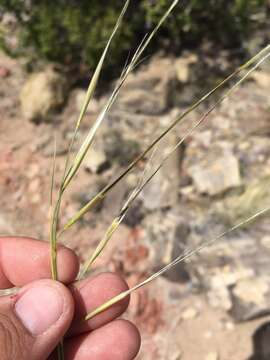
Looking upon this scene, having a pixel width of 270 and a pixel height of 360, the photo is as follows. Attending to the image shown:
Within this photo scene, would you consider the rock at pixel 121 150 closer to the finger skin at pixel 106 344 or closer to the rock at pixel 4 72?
the rock at pixel 4 72

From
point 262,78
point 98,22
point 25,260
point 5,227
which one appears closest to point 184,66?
point 262,78

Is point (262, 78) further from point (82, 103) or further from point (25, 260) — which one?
point (25, 260)

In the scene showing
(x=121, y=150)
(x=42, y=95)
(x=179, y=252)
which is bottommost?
(x=179, y=252)

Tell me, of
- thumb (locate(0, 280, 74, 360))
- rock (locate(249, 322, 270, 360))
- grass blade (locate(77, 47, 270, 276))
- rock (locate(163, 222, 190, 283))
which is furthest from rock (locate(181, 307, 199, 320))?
grass blade (locate(77, 47, 270, 276))

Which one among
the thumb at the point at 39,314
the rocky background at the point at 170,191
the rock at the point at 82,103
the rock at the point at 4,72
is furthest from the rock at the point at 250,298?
the rock at the point at 4,72

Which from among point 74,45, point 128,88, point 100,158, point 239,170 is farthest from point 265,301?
point 74,45

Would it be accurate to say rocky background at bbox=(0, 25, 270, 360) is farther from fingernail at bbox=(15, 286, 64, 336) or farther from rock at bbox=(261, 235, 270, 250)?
fingernail at bbox=(15, 286, 64, 336)
